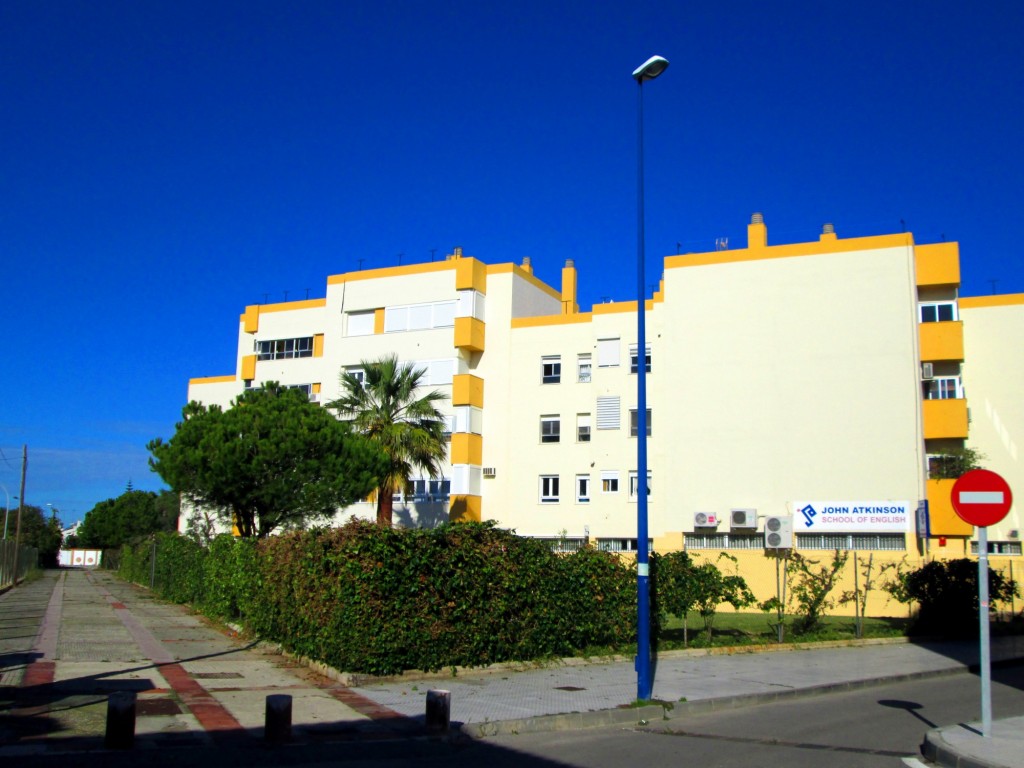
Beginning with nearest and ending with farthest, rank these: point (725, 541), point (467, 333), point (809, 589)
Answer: point (809, 589) < point (725, 541) < point (467, 333)

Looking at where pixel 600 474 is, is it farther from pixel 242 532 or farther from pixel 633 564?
pixel 633 564

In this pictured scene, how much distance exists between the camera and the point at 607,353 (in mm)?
38406

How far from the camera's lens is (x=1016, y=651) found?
67.8 ft

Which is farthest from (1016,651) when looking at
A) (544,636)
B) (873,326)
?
(873,326)

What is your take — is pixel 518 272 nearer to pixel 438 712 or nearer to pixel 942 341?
pixel 942 341

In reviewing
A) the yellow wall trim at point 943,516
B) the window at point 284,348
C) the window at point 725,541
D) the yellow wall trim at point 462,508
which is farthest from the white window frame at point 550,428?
the yellow wall trim at point 943,516

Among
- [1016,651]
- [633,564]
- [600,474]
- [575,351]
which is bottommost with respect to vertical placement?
[1016,651]

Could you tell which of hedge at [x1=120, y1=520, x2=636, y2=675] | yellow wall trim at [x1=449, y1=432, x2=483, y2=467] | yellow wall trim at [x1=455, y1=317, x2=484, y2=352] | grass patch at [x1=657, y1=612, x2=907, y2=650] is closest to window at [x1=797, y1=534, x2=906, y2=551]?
grass patch at [x1=657, y1=612, x2=907, y2=650]

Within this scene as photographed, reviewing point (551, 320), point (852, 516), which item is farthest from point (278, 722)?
point (551, 320)

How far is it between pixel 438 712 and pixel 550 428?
2924 centimetres

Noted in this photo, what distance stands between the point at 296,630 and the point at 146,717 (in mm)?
4993

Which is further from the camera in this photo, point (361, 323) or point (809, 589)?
point (361, 323)

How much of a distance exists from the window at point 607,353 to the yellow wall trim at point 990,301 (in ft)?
44.5

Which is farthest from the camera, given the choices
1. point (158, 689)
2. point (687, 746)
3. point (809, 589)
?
point (809, 589)
